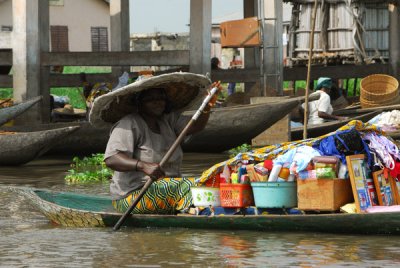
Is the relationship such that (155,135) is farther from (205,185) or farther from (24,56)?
(24,56)

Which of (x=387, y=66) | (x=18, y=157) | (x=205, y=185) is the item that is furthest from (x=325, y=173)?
(x=387, y=66)

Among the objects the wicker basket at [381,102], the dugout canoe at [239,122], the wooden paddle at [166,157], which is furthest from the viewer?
the wicker basket at [381,102]

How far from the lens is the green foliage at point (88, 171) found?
1154 cm

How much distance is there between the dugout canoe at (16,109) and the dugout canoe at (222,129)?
18cm

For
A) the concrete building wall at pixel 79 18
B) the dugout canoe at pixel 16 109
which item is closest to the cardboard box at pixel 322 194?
the dugout canoe at pixel 16 109

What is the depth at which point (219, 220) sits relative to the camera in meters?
7.29

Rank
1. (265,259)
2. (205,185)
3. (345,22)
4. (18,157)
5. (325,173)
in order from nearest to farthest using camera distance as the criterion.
Answer: (265,259) < (325,173) < (205,185) < (18,157) < (345,22)

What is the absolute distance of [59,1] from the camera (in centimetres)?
4009

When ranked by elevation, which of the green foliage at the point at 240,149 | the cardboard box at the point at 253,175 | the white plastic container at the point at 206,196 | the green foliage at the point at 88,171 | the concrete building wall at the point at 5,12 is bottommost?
the green foliage at the point at 88,171

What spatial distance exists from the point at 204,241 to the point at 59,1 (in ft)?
111

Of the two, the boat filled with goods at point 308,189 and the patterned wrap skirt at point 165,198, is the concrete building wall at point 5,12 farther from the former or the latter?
the boat filled with goods at point 308,189

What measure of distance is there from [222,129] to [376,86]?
353 cm

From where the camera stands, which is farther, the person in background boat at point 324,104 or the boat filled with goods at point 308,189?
the person in background boat at point 324,104

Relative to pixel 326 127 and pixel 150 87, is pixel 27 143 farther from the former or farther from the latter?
pixel 150 87
